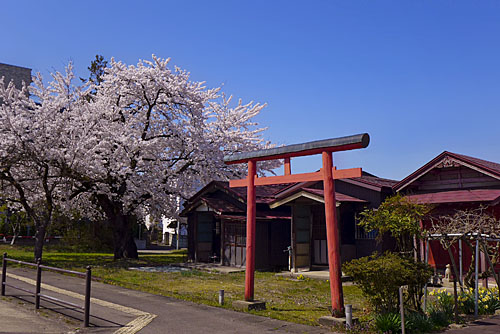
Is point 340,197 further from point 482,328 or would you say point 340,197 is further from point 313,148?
point 482,328

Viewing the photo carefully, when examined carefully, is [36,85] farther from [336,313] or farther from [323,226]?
[336,313]

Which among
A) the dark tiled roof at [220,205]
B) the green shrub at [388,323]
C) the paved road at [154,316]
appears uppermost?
the dark tiled roof at [220,205]

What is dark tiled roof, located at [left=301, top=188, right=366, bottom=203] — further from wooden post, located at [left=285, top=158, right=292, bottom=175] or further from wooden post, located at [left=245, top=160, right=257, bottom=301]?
wooden post, located at [left=285, top=158, right=292, bottom=175]

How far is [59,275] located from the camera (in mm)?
19531

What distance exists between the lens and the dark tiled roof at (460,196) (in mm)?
17625

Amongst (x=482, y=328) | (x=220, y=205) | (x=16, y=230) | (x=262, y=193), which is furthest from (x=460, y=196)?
(x=16, y=230)

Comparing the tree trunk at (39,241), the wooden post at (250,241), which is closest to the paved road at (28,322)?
the wooden post at (250,241)

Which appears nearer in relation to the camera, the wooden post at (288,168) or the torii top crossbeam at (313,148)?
the torii top crossbeam at (313,148)

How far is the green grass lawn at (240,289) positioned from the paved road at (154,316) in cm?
65

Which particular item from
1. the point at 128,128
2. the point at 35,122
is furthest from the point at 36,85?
the point at 128,128

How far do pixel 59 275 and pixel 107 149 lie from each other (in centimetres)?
819

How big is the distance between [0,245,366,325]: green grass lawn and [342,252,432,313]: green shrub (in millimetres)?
1521

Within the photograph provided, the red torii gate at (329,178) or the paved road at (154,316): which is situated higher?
the red torii gate at (329,178)

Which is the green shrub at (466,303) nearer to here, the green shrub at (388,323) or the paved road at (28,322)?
the green shrub at (388,323)
